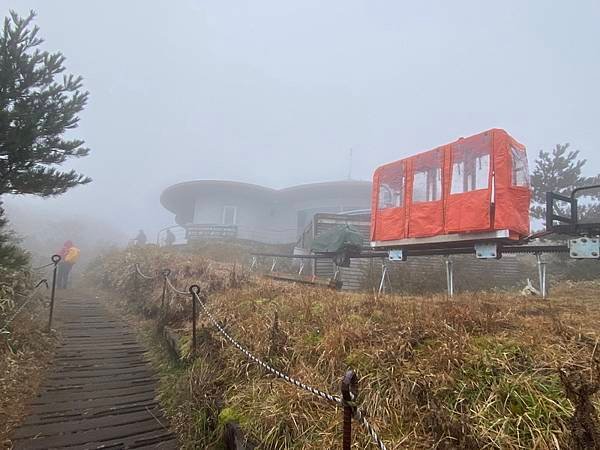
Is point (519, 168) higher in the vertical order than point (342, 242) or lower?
higher

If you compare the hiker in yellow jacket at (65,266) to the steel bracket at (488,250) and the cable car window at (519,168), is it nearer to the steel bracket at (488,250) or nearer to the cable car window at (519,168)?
the steel bracket at (488,250)

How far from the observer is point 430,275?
1109 cm

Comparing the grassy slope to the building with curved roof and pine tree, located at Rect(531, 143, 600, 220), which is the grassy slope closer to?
pine tree, located at Rect(531, 143, 600, 220)

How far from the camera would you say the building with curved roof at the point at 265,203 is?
24969 mm

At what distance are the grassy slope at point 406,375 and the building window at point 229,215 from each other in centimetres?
2152

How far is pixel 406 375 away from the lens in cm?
241

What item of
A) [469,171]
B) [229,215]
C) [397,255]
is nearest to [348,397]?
[469,171]

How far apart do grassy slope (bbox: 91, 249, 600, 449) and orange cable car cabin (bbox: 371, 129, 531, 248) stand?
2.10 m

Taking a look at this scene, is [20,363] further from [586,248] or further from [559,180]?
[559,180]

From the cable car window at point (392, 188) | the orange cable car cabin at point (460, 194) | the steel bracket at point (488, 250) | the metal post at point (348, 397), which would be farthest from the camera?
the cable car window at point (392, 188)

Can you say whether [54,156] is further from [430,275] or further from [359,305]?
[430,275]

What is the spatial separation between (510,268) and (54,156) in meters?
14.5

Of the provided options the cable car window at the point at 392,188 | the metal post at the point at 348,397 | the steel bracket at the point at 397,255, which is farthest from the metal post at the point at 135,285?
the metal post at the point at 348,397

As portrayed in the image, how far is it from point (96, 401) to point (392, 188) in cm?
706
